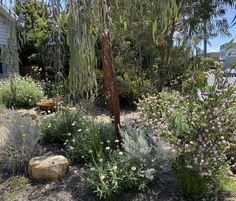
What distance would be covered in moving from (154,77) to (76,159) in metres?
4.98

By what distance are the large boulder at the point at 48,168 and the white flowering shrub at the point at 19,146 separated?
0.79 ft

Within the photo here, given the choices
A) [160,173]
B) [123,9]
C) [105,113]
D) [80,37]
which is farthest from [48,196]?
[105,113]

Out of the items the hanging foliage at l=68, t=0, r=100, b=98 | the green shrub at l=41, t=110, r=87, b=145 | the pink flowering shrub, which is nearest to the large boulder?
the green shrub at l=41, t=110, r=87, b=145

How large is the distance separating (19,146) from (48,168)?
64 centimetres

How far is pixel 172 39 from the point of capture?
743 centimetres

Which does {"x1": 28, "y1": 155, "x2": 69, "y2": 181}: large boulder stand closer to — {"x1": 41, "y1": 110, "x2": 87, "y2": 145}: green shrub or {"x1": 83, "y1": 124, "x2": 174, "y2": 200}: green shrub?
{"x1": 83, "y1": 124, "x2": 174, "y2": 200}: green shrub

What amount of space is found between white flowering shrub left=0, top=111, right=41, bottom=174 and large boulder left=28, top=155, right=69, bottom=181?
24cm

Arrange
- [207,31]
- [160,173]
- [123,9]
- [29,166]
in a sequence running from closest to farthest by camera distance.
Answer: [123,9]
[160,173]
[29,166]
[207,31]

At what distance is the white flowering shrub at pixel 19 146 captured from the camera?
3.85m

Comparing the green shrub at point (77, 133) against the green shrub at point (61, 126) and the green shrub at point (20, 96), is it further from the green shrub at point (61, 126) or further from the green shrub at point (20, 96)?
the green shrub at point (20, 96)

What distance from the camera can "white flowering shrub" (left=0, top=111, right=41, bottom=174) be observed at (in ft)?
12.6

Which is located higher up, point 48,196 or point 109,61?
point 109,61

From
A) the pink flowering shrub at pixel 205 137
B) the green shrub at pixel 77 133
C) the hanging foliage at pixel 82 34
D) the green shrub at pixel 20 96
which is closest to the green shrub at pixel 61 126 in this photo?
the green shrub at pixel 77 133

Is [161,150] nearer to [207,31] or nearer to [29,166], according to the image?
[29,166]
